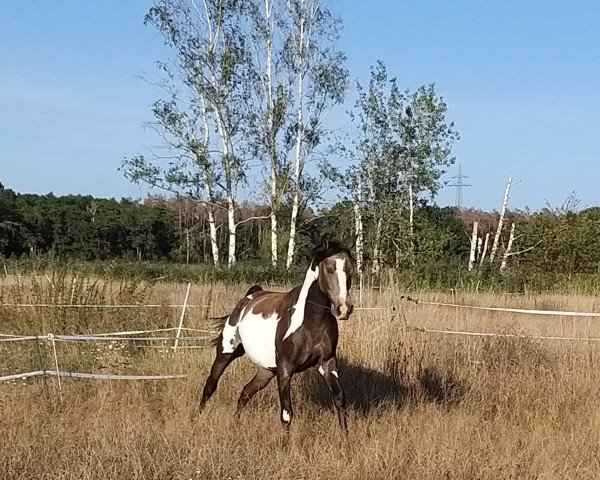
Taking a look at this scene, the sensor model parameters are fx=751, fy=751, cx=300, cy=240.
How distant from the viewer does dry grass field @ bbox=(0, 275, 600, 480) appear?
5668 millimetres

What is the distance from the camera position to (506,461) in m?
5.88

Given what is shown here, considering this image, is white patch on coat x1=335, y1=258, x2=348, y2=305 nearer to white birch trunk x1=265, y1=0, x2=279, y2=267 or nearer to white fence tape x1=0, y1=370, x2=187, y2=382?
white fence tape x1=0, y1=370, x2=187, y2=382

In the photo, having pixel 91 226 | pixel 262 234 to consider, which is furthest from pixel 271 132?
pixel 91 226

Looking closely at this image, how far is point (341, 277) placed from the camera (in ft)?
20.1

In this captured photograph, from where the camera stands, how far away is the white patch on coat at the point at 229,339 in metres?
8.09

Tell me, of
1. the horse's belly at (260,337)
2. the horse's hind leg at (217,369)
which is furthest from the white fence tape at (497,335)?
the horse's belly at (260,337)

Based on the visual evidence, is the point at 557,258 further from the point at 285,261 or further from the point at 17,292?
the point at 17,292

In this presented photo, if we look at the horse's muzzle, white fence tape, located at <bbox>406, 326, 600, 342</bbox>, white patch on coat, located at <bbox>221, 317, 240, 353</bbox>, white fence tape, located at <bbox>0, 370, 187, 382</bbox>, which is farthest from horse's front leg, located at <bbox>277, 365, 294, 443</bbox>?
white fence tape, located at <bbox>406, 326, 600, 342</bbox>

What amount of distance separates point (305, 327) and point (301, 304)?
250 mm

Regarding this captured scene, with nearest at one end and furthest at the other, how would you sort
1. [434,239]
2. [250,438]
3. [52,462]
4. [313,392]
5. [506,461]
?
[52,462]
[506,461]
[250,438]
[313,392]
[434,239]

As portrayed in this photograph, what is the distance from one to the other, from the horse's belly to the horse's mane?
89 cm

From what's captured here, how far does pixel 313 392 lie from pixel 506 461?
128 inches

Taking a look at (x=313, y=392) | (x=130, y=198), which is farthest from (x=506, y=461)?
(x=130, y=198)

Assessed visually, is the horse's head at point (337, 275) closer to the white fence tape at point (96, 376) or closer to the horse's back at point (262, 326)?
the horse's back at point (262, 326)
